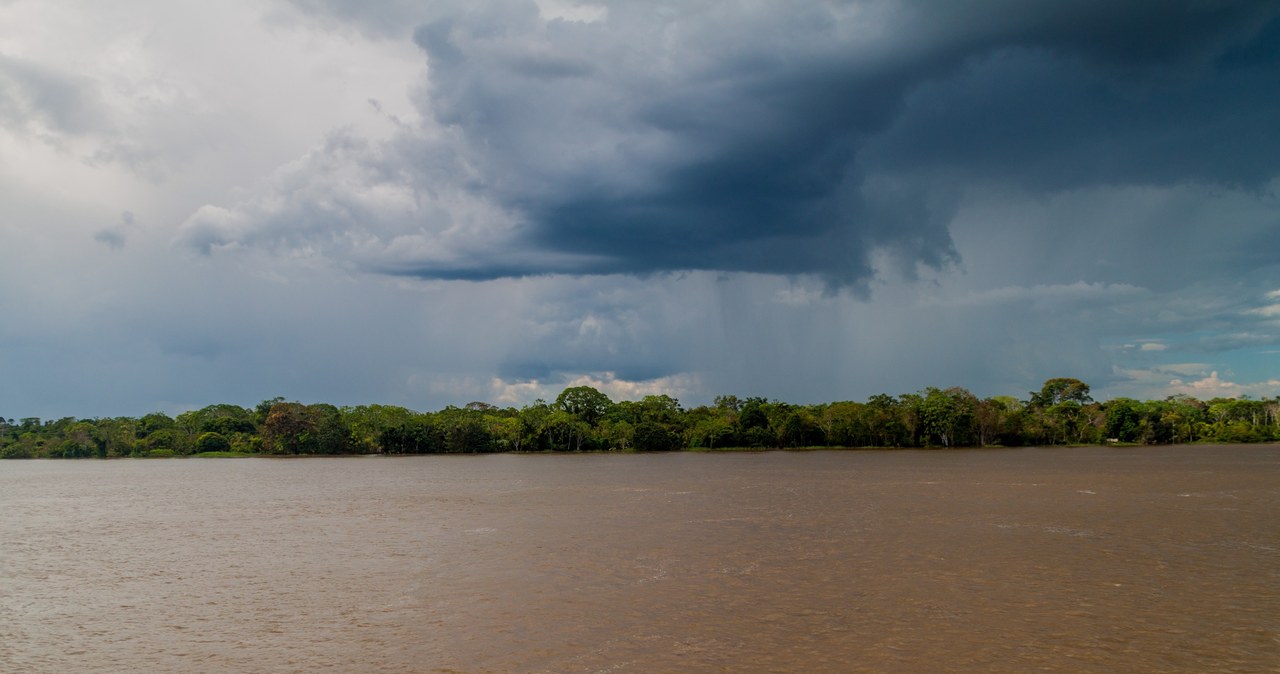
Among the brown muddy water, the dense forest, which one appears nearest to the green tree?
the dense forest

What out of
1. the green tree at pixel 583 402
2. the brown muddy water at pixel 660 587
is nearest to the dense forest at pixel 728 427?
the green tree at pixel 583 402

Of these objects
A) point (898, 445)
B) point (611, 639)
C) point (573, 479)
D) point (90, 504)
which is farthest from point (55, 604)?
point (898, 445)

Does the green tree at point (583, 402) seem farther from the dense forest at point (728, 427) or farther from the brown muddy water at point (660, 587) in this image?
the brown muddy water at point (660, 587)

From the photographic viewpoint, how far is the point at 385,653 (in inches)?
532

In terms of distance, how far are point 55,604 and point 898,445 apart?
390 feet

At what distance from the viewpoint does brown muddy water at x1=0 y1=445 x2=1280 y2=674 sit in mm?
13148

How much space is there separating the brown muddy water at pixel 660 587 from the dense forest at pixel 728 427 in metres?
84.9

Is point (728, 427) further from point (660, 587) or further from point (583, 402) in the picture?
point (660, 587)

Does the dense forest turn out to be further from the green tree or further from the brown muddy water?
the brown muddy water

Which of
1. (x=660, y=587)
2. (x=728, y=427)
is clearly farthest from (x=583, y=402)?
(x=660, y=587)

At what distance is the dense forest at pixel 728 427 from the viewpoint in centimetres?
12150

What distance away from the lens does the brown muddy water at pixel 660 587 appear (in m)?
13.1

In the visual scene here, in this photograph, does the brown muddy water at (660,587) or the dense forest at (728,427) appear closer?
the brown muddy water at (660,587)

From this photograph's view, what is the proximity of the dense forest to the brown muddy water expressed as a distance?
8494 centimetres
